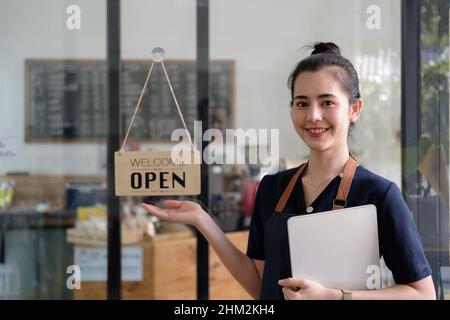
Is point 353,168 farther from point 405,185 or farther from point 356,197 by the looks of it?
point 405,185

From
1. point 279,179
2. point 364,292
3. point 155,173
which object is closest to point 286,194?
point 279,179

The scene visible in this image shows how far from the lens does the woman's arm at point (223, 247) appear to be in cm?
159

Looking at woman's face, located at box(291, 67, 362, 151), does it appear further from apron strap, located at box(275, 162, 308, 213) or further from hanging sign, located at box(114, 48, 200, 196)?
hanging sign, located at box(114, 48, 200, 196)

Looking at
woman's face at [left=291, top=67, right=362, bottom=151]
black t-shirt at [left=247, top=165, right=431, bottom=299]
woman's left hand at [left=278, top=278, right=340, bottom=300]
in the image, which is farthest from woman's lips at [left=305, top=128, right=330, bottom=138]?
woman's left hand at [left=278, top=278, right=340, bottom=300]

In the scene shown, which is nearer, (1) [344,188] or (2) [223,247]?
(1) [344,188]

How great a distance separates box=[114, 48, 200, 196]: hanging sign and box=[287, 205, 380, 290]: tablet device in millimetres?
523

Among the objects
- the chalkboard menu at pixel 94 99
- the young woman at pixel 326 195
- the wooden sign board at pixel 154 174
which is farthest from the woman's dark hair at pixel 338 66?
the chalkboard menu at pixel 94 99

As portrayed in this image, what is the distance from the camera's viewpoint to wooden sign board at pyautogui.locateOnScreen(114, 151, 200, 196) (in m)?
1.84

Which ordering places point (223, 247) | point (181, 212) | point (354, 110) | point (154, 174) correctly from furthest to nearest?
point (154, 174) → point (181, 212) → point (223, 247) → point (354, 110)

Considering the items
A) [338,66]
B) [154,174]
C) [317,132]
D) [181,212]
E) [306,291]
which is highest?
[338,66]

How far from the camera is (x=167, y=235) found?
3.10 meters

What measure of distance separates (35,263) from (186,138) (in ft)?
4.75

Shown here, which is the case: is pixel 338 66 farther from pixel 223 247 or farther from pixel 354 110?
pixel 223 247

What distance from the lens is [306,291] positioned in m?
1.41
